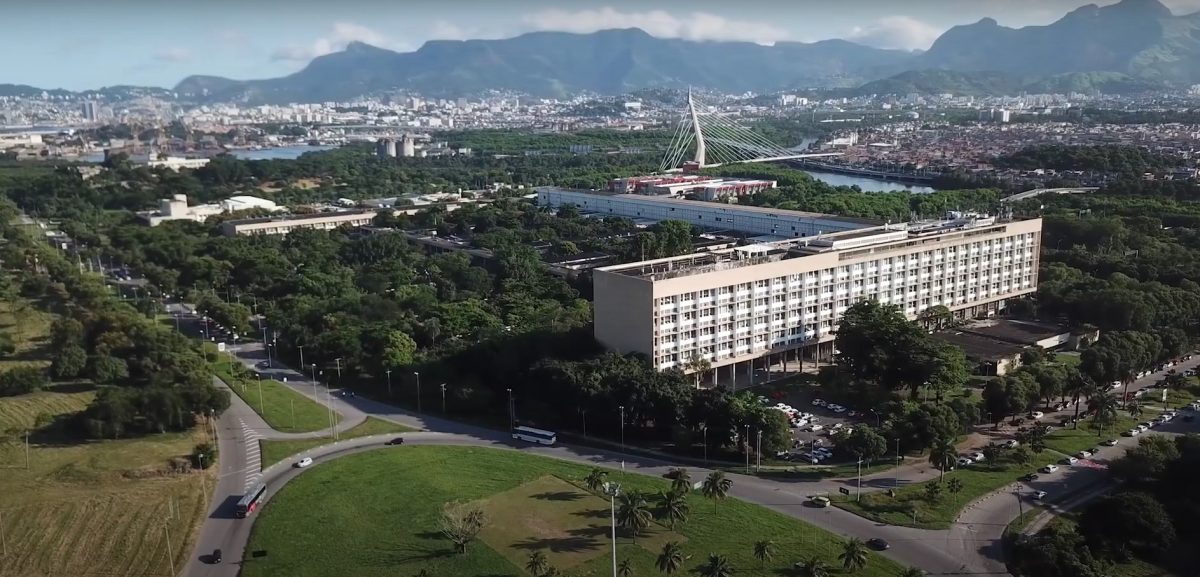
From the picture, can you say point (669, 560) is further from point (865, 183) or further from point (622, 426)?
point (865, 183)

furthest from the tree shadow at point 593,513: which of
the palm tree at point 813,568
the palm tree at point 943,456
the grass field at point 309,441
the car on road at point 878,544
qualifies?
the palm tree at point 943,456

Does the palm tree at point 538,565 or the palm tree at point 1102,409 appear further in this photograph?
the palm tree at point 1102,409

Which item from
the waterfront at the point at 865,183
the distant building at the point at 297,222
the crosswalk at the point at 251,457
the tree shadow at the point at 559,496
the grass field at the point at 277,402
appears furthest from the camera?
the waterfront at the point at 865,183

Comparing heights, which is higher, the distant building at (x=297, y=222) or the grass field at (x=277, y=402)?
the distant building at (x=297, y=222)

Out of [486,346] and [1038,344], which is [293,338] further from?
[1038,344]

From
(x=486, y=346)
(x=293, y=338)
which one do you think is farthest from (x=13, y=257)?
(x=486, y=346)

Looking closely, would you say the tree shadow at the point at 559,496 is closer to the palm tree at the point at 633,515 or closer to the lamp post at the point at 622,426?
the palm tree at the point at 633,515
